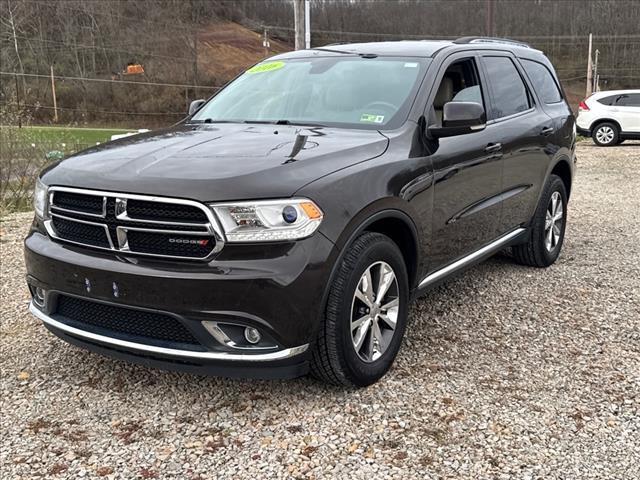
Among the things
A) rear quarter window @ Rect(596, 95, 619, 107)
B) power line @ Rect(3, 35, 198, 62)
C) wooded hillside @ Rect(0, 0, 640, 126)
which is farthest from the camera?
power line @ Rect(3, 35, 198, 62)

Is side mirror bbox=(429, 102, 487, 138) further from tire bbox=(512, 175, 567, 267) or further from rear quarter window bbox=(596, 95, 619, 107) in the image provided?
rear quarter window bbox=(596, 95, 619, 107)

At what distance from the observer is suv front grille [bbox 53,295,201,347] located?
2955mm

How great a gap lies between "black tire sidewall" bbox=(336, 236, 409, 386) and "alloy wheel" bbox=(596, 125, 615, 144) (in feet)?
59.9

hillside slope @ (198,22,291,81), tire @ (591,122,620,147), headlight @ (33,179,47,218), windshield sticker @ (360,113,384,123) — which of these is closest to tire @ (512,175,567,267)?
windshield sticker @ (360,113,384,123)

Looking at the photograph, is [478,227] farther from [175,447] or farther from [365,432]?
[175,447]

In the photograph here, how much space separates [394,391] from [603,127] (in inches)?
736

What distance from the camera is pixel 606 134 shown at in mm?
19578

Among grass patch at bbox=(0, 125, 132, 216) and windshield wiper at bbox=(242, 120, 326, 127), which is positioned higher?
windshield wiper at bbox=(242, 120, 326, 127)

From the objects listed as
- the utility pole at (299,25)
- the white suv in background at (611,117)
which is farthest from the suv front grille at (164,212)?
the white suv in background at (611,117)

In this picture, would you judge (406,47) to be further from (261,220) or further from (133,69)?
(133,69)

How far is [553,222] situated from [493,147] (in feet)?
5.50

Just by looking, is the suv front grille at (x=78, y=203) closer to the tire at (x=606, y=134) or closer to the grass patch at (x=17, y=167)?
the grass patch at (x=17, y=167)

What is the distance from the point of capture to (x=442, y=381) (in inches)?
139

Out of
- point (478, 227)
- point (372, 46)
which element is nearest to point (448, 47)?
point (372, 46)
